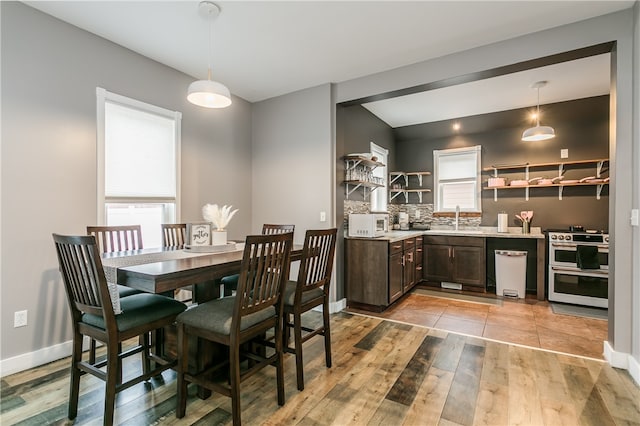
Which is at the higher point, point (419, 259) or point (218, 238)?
point (218, 238)

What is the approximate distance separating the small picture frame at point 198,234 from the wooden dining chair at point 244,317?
700 mm

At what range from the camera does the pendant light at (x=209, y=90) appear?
2201 mm

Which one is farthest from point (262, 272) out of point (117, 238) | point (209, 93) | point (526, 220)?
point (526, 220)

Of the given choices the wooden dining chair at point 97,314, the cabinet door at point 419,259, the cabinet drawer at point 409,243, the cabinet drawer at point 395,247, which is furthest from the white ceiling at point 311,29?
the cabinet door at point 419,259

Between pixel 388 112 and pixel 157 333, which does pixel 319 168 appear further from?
pixel 157 333

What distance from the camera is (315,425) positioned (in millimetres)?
1698

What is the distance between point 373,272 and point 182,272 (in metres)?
2.47

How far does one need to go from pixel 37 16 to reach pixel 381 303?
4.08m

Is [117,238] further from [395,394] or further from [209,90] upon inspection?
[395,394]

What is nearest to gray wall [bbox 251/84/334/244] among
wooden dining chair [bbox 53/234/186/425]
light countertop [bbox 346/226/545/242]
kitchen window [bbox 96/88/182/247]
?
light countertop [bbox 346/226/545/242]

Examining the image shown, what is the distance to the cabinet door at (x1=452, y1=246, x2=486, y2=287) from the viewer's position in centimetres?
448

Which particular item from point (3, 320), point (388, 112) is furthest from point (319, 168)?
point (3, 320)

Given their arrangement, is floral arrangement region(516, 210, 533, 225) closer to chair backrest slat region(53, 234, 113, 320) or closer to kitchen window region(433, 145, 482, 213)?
kitchen window region(433, 145, 482, 213)

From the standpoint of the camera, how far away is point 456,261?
462 centimetres
